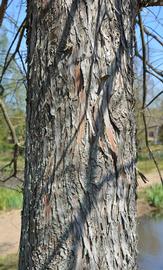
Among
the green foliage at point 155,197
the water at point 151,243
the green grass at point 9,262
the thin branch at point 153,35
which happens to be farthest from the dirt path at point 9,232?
the thin branch at point 153,35

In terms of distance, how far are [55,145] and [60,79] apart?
154 mm

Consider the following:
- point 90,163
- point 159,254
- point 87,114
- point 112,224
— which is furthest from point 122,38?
point 159,254

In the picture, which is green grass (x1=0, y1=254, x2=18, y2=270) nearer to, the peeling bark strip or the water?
the water

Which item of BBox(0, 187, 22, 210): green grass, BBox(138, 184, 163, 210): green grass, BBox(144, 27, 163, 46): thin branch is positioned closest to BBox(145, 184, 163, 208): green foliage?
BBox(138, 184, 163, 210): green grass

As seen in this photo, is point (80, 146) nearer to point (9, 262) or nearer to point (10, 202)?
point (9, 262)

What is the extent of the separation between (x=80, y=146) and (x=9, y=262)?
15.8 ft

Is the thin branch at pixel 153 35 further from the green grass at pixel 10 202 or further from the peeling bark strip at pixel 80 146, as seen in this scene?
the green grass at pixel 10 202

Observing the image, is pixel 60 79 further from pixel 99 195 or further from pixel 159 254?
pixel 159 254

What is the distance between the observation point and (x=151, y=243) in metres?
6.53

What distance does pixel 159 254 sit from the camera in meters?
6.02

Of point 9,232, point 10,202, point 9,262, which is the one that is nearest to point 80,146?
point 9,262

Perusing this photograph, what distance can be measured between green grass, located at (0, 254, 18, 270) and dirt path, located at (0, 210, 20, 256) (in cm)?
25

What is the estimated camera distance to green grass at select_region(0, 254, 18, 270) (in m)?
5.23

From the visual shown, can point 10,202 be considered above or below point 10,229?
above
